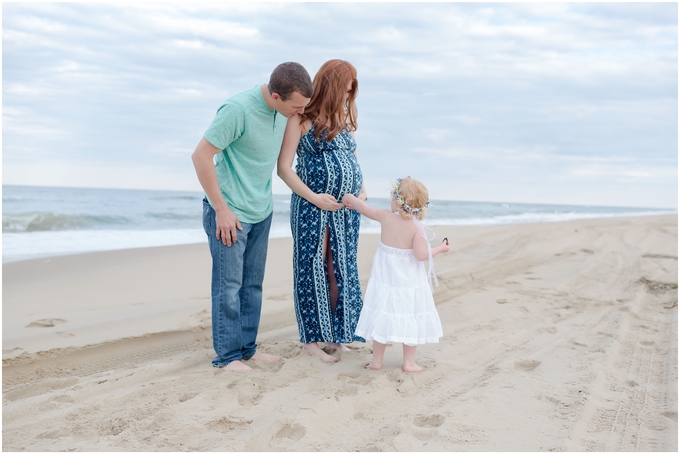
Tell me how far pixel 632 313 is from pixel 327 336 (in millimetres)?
3106

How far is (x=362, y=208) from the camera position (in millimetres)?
3818

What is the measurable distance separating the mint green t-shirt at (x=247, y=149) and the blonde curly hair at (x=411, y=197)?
2.67ft

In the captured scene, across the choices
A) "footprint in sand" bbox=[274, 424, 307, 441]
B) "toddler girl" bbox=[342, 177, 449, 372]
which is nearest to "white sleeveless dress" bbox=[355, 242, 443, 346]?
"toddler girl" bbox=[342, 177, 449, 372]

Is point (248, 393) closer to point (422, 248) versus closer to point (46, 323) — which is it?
point (422, 248)

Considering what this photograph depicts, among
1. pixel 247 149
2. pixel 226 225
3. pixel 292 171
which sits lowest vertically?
pixel 226 225

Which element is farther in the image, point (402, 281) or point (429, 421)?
point (402, 281)

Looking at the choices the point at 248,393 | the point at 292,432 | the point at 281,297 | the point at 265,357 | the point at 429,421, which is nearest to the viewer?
the point at 292,432

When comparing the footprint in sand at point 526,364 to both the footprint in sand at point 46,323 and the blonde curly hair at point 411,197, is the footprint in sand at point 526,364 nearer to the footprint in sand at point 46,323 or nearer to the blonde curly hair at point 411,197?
the blonde curly hair at point 411,197

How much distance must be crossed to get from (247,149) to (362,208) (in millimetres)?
809

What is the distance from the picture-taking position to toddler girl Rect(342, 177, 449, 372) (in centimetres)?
371

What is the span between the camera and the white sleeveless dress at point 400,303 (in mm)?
3721

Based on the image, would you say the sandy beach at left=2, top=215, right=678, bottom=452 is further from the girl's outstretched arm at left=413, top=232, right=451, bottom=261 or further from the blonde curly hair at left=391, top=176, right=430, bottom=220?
the blonde curly hair at left=391, top=176, right=430, bottom=220

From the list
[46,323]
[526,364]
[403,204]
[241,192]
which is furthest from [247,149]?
[46,323]

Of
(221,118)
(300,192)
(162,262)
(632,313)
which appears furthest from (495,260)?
(221,118)
